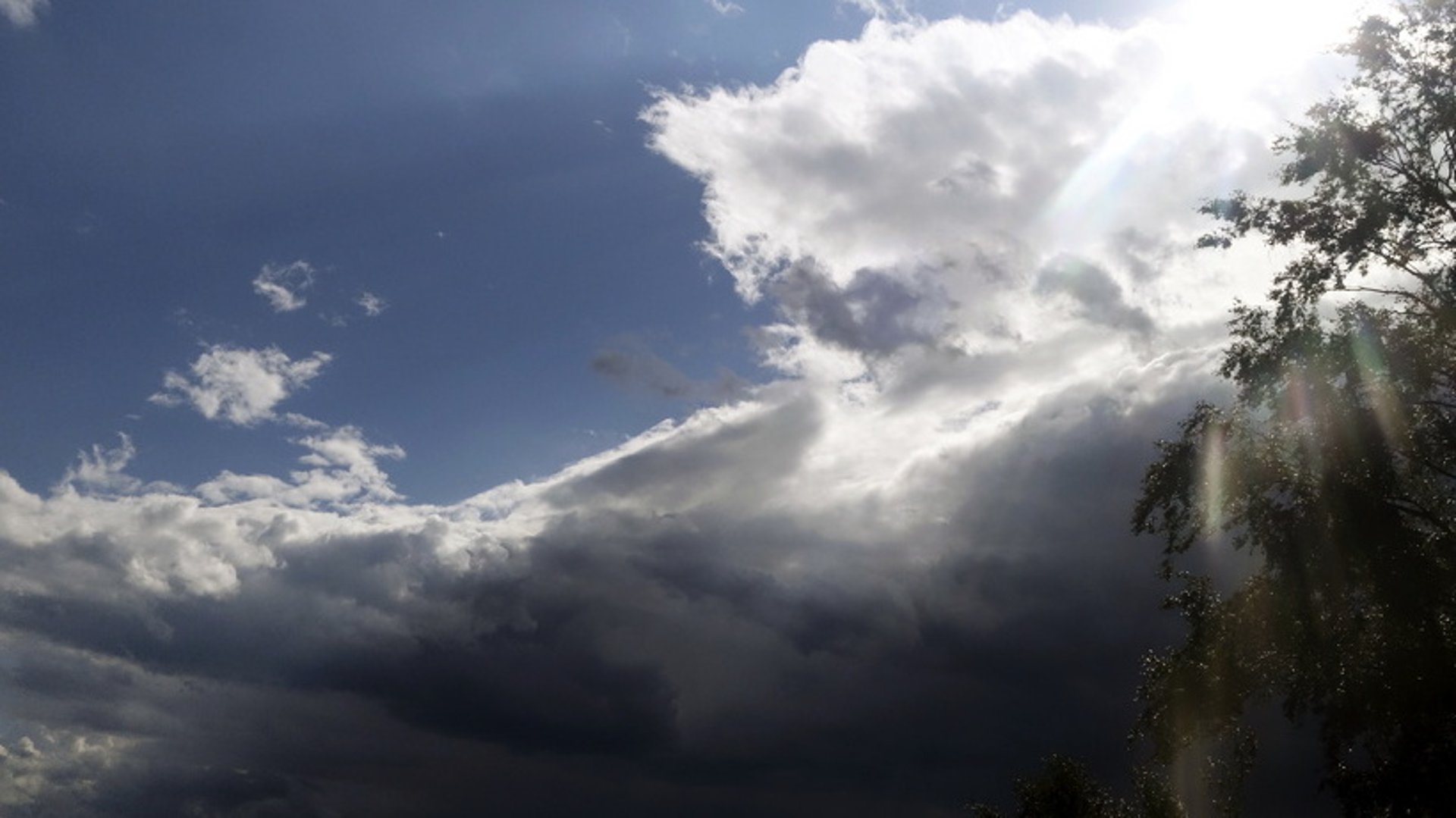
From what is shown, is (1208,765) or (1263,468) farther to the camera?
(1208,765)

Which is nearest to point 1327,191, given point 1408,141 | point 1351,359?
point 1408,141

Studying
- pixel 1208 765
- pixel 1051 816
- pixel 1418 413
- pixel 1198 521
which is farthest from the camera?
pixel 1051 816

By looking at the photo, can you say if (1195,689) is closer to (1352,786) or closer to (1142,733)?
(1142,733)

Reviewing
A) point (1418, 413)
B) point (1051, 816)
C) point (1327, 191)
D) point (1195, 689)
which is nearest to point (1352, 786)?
point (1195, 689)

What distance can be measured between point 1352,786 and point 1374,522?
5484mm

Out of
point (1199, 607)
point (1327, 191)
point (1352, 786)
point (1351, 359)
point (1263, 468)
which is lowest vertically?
point (1352, 786)

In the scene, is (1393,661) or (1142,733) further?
(1142,733)

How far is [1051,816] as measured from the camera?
47156mm

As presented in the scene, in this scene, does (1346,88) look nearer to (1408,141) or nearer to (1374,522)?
(1408,141)

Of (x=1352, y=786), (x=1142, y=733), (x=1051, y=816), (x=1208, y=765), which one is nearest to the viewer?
(x=1352, y=786)

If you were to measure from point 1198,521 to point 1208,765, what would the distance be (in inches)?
630

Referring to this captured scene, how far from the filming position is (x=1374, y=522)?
25.0 meters

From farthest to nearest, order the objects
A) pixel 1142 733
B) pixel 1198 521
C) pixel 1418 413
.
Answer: pixel 1142 733
pixel 1198 521
pixel 1418 413

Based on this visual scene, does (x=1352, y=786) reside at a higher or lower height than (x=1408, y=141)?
lower
